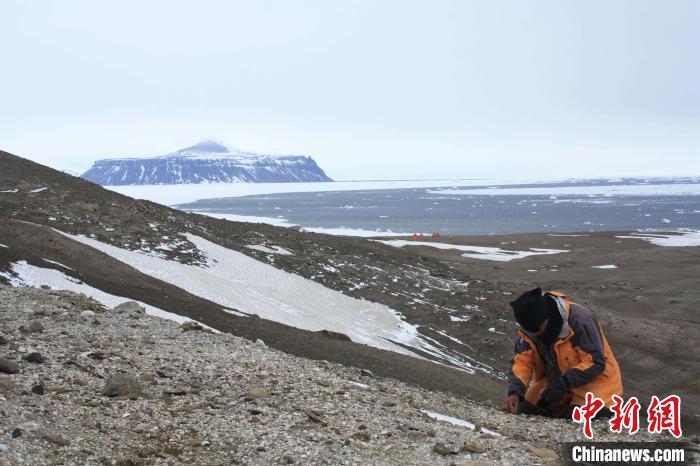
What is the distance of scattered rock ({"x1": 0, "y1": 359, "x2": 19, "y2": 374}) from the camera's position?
23.4ft

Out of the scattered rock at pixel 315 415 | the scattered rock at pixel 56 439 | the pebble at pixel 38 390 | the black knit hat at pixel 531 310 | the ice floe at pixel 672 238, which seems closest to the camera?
the scattered rock at pixel 56 439

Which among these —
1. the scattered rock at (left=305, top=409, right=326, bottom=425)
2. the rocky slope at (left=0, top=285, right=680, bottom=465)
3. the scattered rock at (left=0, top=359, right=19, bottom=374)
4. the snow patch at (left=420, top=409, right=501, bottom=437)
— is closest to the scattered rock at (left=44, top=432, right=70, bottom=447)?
the rocky slope at (left=0, top=285, right=680, bottom=465)

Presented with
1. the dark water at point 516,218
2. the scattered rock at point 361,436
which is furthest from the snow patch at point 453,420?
the dark water at point 516,218

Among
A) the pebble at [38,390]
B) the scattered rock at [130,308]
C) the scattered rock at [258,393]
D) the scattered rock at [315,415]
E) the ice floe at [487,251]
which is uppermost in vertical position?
the pebble at [38,390]

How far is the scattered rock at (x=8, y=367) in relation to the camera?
23.4ft

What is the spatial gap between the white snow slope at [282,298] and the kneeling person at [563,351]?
10.8 meters

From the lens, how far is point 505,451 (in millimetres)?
6379

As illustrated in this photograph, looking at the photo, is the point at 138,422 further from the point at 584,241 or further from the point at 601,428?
the point at 584,241

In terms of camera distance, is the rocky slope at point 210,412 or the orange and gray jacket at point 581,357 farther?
the orange and gray jacket at point 581,357

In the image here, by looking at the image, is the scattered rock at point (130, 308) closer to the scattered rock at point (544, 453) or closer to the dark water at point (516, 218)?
the scattered rock at point (544, 453)

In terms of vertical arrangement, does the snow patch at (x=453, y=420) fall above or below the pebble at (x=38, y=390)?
below

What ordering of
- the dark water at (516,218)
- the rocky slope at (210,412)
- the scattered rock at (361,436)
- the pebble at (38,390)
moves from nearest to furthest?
the rocky slope at (210,412), the scattered rock at (361,436), the pebble at (38,390), the dark water at (516,218)

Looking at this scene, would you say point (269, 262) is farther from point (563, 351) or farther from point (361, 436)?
point (361, 436)

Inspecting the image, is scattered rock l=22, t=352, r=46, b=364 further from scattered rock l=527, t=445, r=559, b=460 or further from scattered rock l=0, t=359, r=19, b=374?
scattered rock l=527, t=445, r=559, b=460
